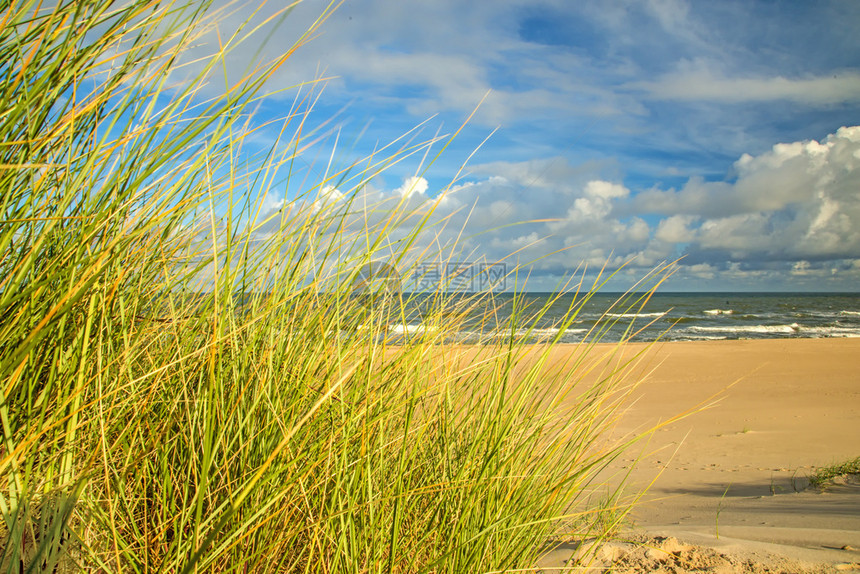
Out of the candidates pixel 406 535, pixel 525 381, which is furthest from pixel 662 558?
pixel 406 535

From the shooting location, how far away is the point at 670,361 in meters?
14.0

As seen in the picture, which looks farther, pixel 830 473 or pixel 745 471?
pixel 745 471

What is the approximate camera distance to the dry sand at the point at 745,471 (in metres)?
2.01

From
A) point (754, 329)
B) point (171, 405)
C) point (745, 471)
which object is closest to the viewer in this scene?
point (171, 405)

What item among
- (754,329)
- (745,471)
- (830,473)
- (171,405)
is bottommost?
(754,329)

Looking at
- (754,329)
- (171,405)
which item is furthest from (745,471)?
(754,329)

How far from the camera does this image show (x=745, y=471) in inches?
195

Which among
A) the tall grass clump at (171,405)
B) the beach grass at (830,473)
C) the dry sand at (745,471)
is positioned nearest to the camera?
the tall grass clump at (171,405)

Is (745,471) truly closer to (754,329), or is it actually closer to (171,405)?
(171,405)

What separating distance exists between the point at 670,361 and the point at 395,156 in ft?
47.0

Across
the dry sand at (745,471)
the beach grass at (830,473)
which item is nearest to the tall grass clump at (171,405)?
the dry sand at (745,471)

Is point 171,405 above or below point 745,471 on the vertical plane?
above

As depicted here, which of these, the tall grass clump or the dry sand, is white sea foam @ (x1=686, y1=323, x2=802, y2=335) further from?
the tall grass clump

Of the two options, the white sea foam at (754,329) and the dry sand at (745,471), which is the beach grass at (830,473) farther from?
the white sea foam at (754,329)
